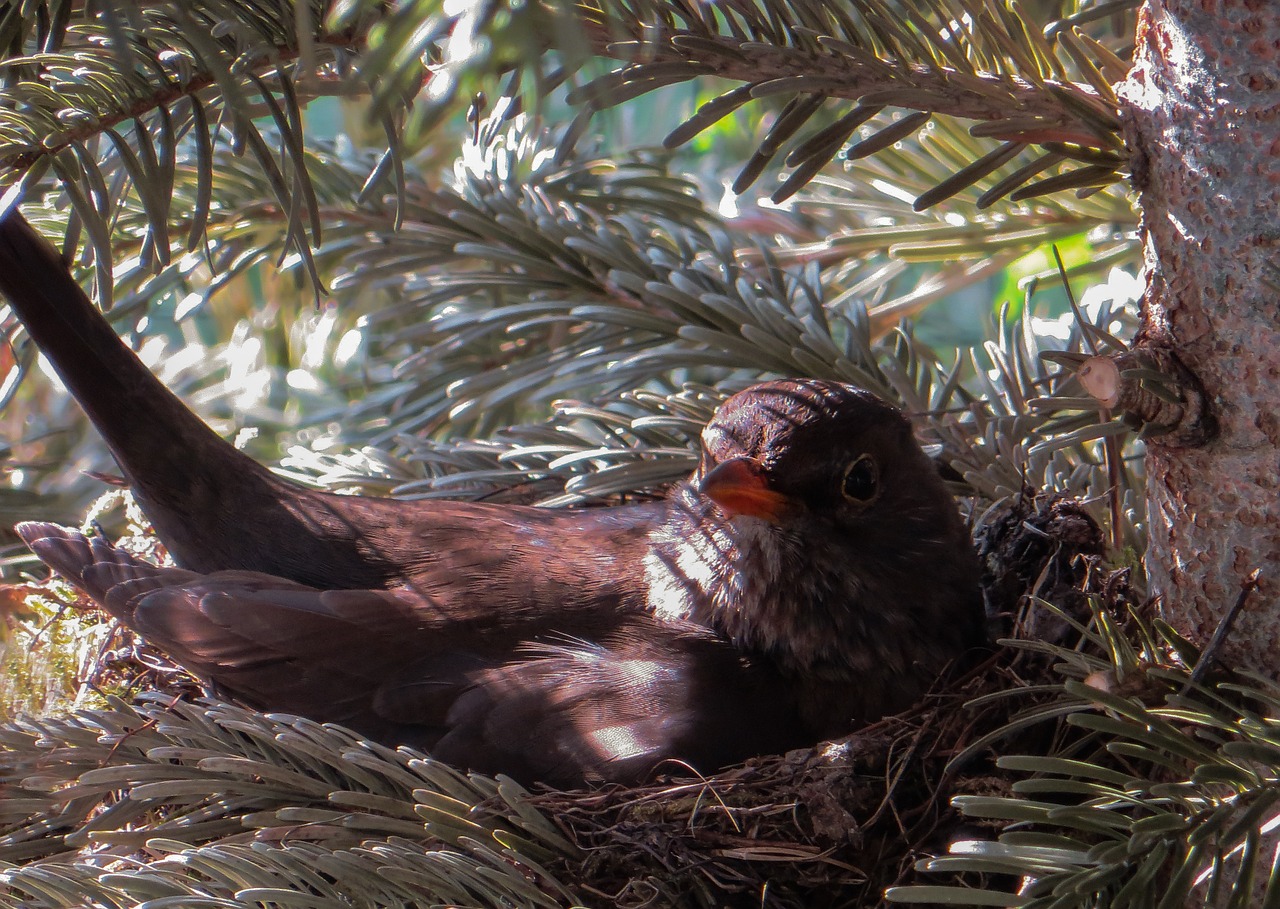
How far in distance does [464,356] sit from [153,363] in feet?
3.50

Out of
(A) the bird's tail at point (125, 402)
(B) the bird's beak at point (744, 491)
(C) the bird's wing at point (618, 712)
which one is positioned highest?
(A) the bird's tail at point (125, 402)

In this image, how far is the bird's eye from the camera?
7.04 feet

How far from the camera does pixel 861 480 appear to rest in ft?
7.16

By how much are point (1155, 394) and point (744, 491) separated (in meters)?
0.97

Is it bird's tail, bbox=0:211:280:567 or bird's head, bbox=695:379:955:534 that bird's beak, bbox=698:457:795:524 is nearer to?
bird's head, bbox=695:379:955:534

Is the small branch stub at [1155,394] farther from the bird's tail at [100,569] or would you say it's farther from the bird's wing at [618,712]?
the bird's tail at [100,569]

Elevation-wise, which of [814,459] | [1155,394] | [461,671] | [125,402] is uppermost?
[125,402]

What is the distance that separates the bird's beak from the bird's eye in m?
0.13

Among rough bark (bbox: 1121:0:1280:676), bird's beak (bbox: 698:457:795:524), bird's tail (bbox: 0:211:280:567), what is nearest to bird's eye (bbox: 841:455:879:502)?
bird's beak (bbox: 698:457:795:524)

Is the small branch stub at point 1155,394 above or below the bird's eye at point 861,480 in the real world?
above

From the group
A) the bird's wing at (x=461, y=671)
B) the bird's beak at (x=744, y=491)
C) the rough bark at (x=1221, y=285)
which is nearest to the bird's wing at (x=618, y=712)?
the bird's wing at (x=461, y=671)

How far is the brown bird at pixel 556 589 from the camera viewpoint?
6.38ft

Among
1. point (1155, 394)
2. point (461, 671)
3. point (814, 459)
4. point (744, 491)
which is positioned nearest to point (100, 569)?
point (461, 671)

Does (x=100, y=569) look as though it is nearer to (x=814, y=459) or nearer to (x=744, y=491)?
(x=744, y=491)
